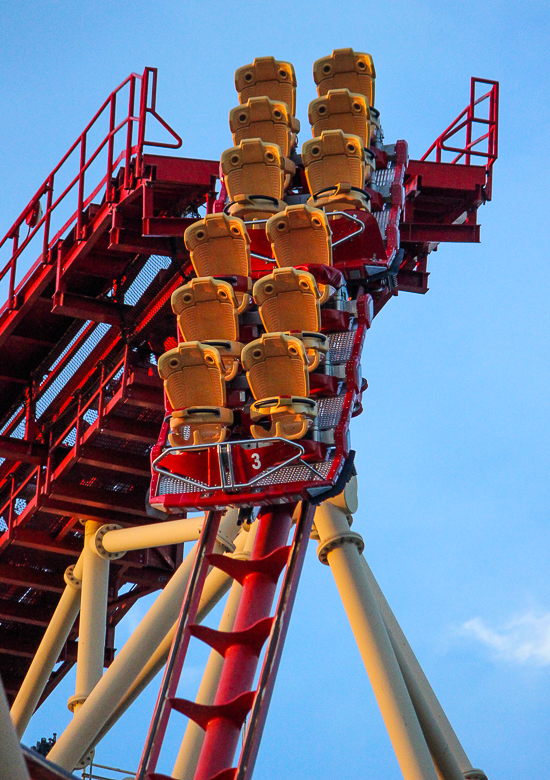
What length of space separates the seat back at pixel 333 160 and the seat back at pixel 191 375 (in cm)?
431

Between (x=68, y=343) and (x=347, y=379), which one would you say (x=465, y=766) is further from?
(x=68, y=343)

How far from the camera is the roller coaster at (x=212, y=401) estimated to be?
53.7ft

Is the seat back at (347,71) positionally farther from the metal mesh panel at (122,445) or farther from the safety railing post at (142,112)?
the metal mesh panel at (122,445)

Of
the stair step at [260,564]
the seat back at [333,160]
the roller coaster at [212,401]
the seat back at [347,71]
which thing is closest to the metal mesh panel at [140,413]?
the roller coaster at [212,401]

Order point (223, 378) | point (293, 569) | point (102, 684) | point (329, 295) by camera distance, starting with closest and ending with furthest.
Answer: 1. point (293, 569)
2. point (223, 378)
3. point (329, 295)
4. point (102, 684)

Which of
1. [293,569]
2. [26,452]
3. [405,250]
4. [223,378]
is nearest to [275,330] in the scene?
[223,378]

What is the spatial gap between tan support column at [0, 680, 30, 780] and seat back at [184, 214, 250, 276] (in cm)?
1106

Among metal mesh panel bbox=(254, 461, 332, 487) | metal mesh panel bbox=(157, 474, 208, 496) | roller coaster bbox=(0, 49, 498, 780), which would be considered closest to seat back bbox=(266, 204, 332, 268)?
roller coaster bbox=(0, 49, 498, 780)

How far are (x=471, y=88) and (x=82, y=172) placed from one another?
587cm

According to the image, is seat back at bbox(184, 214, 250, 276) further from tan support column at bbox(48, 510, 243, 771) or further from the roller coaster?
tan support column at bbox(48, 510, 243, 771)

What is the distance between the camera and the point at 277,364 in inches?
656

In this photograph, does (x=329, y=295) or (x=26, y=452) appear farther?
(x=26, y=452)

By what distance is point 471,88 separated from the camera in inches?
886

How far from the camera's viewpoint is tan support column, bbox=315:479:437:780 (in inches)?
703
